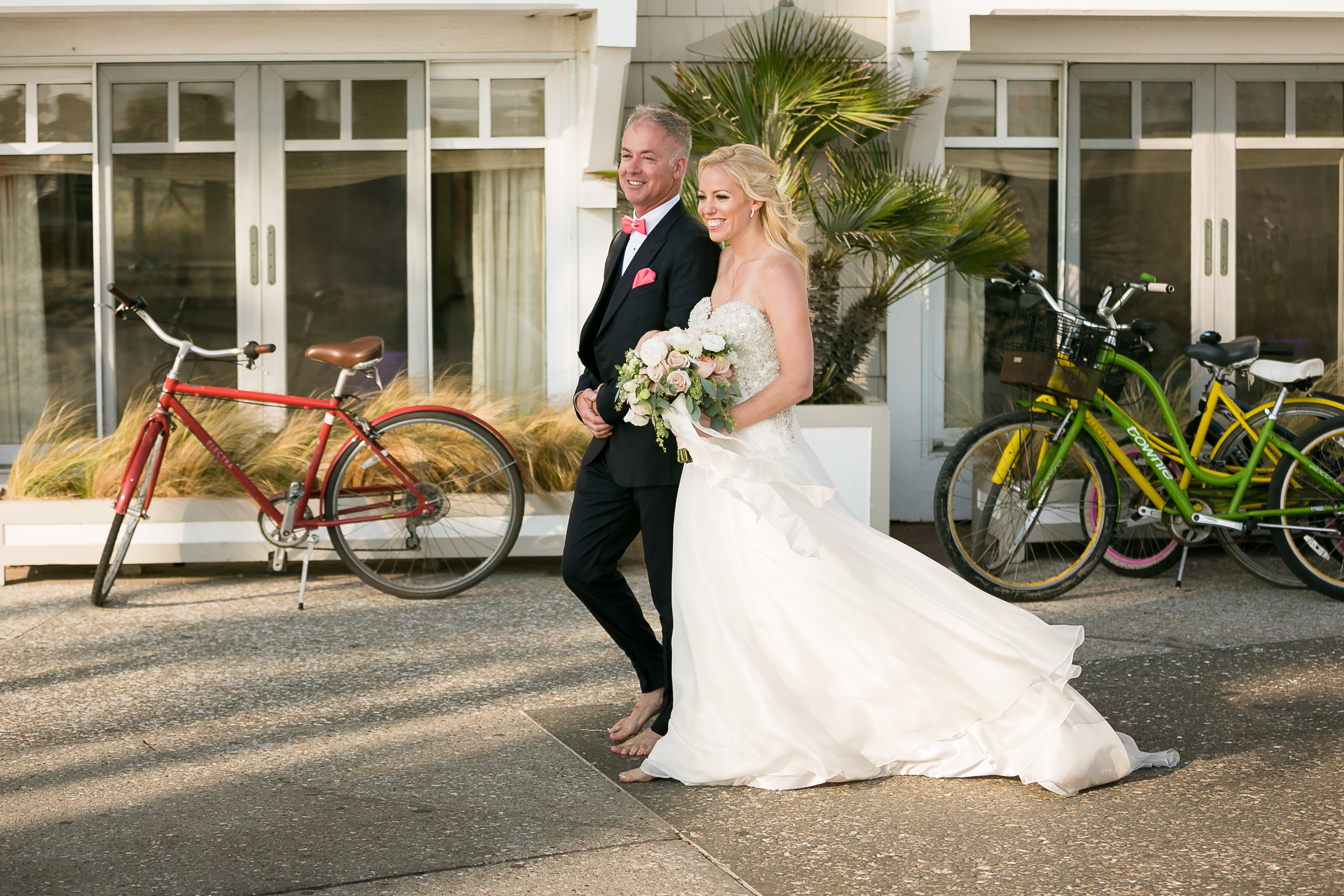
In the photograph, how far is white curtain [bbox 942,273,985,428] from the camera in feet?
28.3

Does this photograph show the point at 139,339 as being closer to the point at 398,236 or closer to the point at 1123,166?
the point at 398,236

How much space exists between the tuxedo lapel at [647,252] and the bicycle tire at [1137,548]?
3.43 meters

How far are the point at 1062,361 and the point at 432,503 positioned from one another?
3.06m

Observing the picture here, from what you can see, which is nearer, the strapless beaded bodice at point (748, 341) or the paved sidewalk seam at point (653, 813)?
the paved sidewalk seam at point (653, 813)

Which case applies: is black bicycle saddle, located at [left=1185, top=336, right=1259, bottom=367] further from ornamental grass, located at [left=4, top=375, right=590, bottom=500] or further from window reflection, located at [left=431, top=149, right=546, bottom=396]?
window reflection, located at [left=431, top=149, right=546, bottom=396]

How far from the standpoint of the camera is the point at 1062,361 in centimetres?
625

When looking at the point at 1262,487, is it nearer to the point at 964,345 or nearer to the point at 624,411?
the point at 964,345

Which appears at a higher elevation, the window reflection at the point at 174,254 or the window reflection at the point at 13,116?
the window reflection at the point at 13,116

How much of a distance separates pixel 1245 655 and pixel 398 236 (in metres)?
5.53

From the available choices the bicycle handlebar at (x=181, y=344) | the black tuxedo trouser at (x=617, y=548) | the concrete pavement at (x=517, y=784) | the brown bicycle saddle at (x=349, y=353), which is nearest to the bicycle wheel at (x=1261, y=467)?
the concrete pavement at (x=517, y=784)

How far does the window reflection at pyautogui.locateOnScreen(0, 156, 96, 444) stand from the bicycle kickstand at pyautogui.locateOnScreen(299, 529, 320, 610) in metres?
2.81

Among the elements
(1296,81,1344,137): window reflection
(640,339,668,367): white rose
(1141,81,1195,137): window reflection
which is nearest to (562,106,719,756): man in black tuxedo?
(640,339,668,367): white rose

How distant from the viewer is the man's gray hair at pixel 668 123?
411cm

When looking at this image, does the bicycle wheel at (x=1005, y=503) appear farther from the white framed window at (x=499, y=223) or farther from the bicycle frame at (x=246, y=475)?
the white framed window at (x=499, y=223)
